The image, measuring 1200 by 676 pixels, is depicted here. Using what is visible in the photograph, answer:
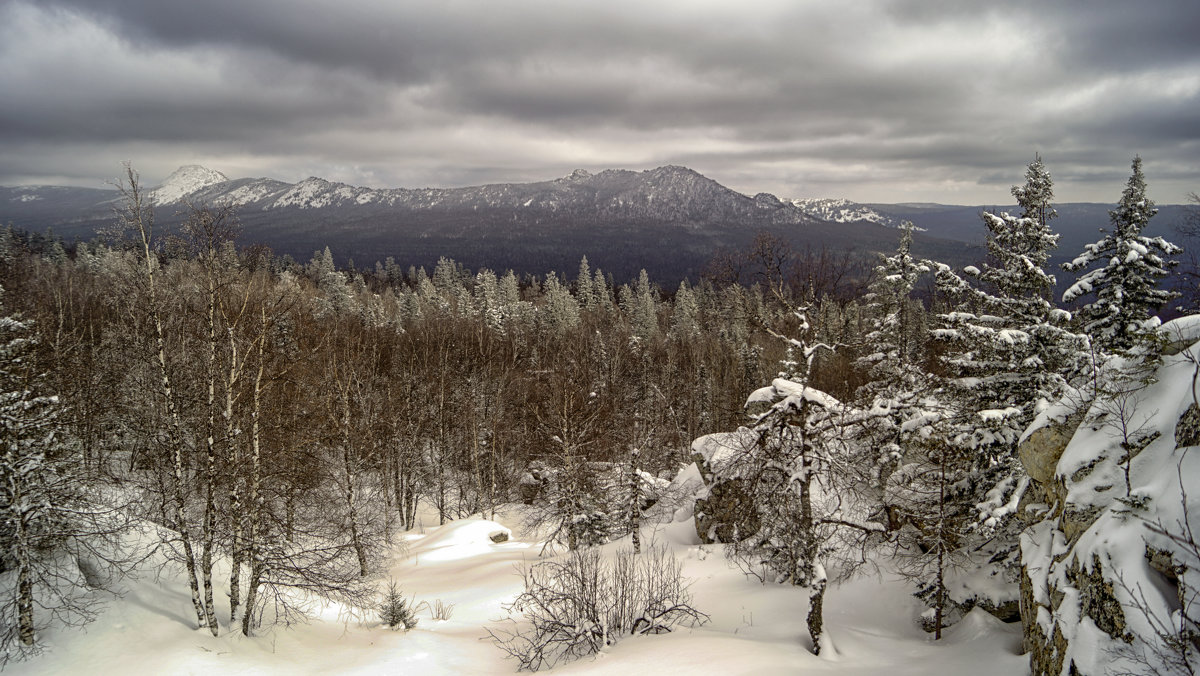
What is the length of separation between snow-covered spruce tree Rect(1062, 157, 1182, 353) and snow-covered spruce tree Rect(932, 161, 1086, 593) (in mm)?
1046

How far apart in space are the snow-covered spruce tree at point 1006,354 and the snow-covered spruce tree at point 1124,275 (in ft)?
3.43

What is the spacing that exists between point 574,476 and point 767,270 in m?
14.6

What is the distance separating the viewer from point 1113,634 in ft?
20.8

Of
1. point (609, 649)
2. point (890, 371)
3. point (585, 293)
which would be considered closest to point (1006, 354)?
Result: point (890, 371)

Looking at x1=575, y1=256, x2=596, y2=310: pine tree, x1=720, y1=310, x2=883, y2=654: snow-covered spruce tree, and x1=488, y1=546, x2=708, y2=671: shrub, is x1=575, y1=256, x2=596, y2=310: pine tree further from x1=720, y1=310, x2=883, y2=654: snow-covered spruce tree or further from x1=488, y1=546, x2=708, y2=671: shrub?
x1=720, y1=310, x2=883, y2=654: snow-covered spruce tree

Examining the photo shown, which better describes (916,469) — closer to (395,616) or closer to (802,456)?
(802,456)

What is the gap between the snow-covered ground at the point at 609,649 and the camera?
33.4 feet

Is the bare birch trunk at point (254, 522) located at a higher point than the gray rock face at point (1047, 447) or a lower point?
lower

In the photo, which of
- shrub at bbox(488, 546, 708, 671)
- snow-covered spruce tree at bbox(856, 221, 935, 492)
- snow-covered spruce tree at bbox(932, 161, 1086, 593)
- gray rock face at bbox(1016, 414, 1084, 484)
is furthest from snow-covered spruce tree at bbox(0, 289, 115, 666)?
snow-covered spruce tree at bbox(932, 161, 1086, 593)

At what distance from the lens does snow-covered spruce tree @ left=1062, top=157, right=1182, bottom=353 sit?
45.9ft

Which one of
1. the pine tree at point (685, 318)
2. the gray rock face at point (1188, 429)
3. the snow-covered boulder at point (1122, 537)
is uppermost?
the gray rock face at point (1188, 429)

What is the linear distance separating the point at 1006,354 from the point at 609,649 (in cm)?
1221

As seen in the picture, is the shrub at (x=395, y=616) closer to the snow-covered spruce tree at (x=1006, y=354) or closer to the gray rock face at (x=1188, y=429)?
the snow-covered spruce tree at (x=1006, y=354)

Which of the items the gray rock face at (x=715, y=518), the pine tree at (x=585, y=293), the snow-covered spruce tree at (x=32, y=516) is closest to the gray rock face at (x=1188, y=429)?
the gray rock face at (x=715, y=518)
